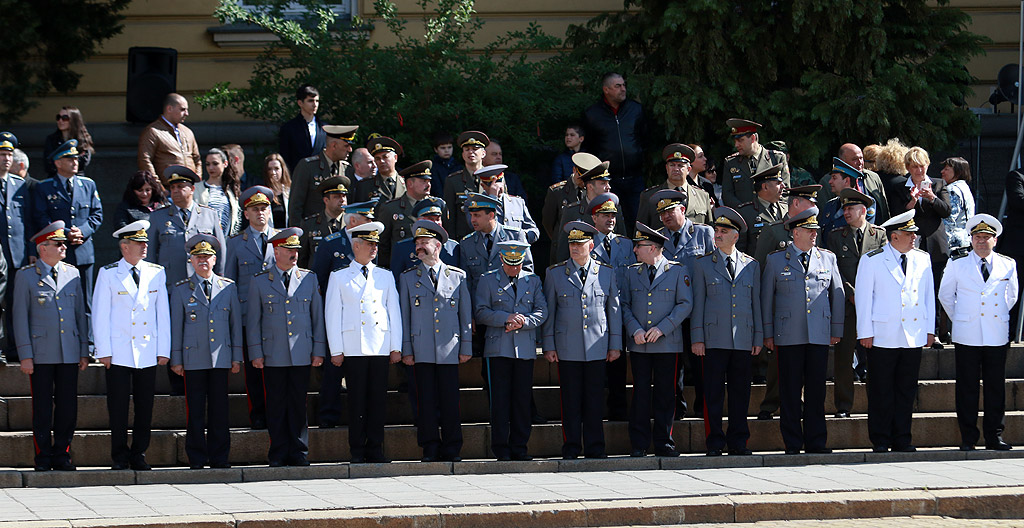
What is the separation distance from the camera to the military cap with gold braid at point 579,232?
36.1 feet

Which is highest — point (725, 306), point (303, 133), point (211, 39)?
point (211, 39)

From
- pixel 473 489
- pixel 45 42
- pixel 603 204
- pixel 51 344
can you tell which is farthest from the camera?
pixel 45 42

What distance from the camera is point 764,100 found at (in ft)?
47.7

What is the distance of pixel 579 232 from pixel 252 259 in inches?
104

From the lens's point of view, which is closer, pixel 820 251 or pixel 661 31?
pixel 820 251

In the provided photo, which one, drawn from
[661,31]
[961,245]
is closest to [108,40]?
[661,31]

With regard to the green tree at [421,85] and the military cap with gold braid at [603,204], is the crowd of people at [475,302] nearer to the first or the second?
the military cap with gold braid at [603,204]

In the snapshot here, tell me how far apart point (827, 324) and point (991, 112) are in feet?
20.9

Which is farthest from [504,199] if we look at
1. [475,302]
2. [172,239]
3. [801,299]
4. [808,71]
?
[808,71]

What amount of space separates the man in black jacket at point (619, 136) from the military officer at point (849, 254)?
2.65 metres

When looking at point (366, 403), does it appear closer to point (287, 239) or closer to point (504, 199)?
point (287, 239)

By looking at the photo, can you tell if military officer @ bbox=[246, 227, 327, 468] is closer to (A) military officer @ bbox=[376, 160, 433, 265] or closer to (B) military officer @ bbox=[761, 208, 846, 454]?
(A) military officer @ bbox=[376, 160, 433, 265]

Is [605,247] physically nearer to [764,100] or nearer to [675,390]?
[675,390]

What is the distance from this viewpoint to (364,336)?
34.6 feet
